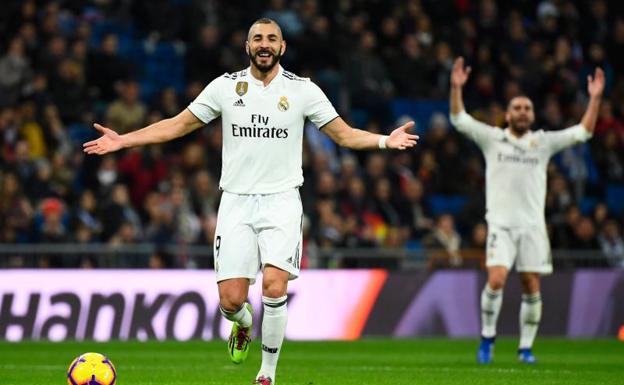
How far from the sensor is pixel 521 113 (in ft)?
48.4

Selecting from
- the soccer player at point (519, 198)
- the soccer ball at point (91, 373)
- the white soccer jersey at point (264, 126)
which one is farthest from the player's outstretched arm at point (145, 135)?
the soccer player at point (519, 198)

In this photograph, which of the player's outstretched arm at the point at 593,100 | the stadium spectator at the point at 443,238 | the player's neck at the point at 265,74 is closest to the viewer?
the player's neck at the point at 265,74

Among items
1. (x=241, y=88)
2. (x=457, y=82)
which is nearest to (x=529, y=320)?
(x=457, y=82)

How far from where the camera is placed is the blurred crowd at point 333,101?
67.7ft

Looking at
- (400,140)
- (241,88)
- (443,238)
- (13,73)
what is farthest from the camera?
(13,73)

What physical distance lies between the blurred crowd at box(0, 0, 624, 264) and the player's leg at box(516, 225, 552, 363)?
186 inches

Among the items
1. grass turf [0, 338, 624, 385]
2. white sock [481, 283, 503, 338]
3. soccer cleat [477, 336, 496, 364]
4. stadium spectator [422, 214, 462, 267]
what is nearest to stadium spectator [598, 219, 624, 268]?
stadium spectator [422, 214, 462, 267]

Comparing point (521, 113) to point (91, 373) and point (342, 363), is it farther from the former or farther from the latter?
point (91, 373)

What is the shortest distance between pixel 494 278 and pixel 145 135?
525 centimetres

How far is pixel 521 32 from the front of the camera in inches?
1088

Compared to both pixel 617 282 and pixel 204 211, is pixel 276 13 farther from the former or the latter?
pixel 617 282

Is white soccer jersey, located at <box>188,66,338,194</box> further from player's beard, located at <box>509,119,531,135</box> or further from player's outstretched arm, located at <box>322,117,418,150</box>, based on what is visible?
player's beard, located at <box>509,119,531,135</box>

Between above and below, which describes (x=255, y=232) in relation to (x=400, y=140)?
below

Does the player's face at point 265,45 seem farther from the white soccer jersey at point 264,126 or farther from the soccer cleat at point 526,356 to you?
the soccer cleat at point 526,356
